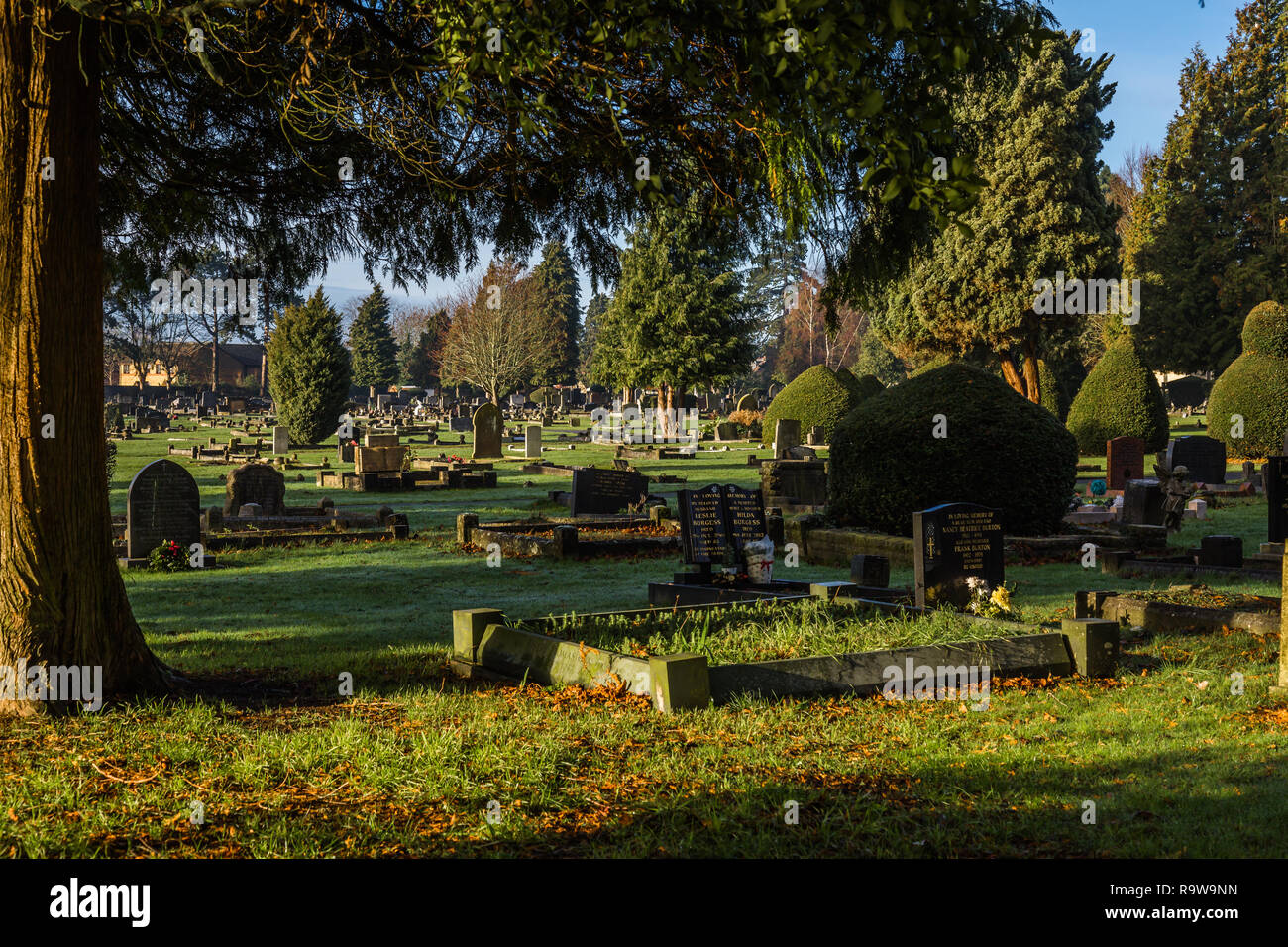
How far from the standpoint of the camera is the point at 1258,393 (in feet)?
105

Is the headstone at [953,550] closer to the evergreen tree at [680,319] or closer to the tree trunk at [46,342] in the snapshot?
the tree trunk at [46,342]

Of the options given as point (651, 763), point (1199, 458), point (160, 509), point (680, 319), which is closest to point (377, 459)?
point (160, 509)

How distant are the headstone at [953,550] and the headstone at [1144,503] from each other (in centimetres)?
731

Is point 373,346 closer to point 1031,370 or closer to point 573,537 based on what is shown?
point 1031,370

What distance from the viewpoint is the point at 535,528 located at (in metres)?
17.9

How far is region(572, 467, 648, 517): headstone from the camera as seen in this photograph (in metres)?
20.7

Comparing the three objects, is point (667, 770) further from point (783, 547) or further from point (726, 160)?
point (783, 547)

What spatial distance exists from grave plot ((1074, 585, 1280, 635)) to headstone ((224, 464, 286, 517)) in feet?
48.5

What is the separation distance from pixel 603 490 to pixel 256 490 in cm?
644

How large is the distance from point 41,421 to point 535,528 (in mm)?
11517

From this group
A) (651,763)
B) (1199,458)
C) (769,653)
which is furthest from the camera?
(1199,458)

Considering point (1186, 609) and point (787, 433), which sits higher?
point (787, 433)

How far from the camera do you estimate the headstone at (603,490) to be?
20.7 metres

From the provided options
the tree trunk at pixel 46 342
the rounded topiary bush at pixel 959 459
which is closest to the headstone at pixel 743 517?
the rounded topiary bush at pixel 959 459
